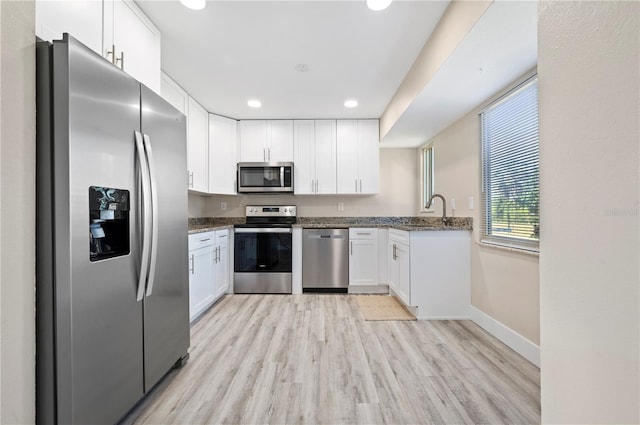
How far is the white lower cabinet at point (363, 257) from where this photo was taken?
3824 millimetres

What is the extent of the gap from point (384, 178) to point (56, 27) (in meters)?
3.85

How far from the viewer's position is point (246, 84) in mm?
2898

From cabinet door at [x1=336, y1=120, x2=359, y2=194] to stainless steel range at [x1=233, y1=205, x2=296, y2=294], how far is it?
999 millimetres

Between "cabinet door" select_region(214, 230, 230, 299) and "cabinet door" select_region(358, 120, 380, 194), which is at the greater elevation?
"cabinet door" select_region(358, 120, 380, 194)

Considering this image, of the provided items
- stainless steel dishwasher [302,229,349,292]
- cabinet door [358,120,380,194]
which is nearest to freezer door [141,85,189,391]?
stainless steel dishwasher [302,229,349,292]

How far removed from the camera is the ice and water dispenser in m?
→ 1.18

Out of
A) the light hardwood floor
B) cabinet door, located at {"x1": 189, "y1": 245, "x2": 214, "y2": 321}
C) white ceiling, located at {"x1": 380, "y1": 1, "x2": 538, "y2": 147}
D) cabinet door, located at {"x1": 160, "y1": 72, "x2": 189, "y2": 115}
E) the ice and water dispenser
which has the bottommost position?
the light hardwood floor

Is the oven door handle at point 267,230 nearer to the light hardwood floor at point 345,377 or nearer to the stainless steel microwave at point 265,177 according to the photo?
the stainless steel microwave at point 265,177

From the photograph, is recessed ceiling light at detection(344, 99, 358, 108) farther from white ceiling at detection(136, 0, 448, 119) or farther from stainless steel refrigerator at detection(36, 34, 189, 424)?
stainless steel refrigerator at detection(36, 34, 189, 424)

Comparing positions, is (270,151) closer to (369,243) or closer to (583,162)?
(369,243)

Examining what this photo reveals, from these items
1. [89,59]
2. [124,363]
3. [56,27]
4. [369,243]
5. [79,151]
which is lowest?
[124,363]

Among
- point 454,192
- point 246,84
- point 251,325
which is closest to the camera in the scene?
point 251,325

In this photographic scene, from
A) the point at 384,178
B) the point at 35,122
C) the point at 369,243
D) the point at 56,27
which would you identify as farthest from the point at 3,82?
the point at 384,178

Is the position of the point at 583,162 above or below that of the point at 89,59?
below
